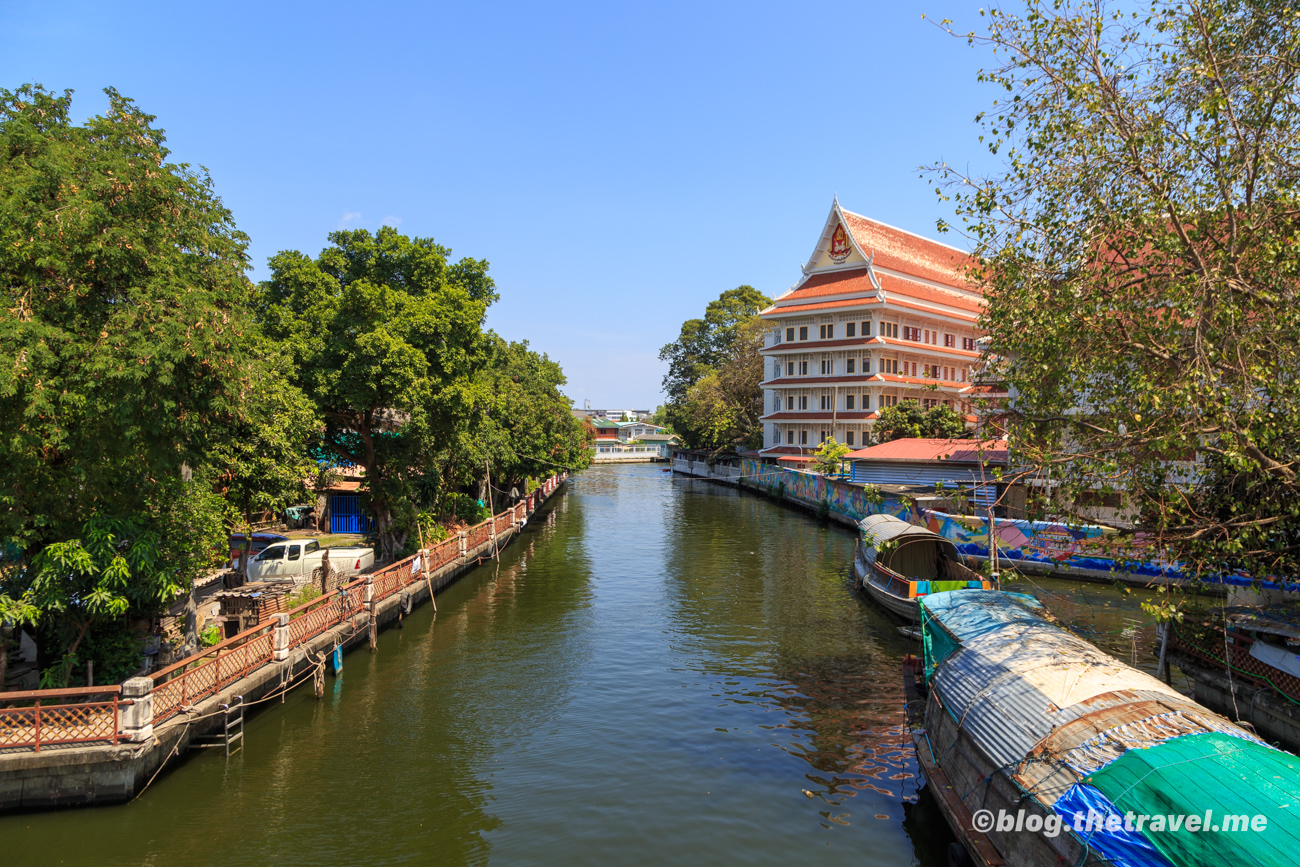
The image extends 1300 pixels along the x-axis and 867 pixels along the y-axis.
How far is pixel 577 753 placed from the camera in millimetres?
13641

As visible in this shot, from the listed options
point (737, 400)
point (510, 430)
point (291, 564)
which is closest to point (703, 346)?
point (737, 400)

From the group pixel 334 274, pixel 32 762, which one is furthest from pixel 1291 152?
pixel 334 274

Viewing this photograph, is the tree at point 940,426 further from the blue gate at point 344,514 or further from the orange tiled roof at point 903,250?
the blue gate at point 344,514

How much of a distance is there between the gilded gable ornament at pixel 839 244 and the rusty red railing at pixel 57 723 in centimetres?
5613

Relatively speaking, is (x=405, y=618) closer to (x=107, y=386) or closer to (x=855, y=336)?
(x=107, y=386)

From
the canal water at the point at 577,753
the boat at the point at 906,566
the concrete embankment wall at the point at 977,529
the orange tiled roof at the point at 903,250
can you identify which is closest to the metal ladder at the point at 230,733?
the canal water at the point at 577,753

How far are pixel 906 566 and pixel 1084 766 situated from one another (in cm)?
1682

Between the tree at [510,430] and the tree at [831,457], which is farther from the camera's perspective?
the tree at [831,457]

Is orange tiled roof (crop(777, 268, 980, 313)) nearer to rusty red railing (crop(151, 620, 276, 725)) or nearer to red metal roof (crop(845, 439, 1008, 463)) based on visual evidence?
red metal roof (crop(845, 439, 1008, 463))

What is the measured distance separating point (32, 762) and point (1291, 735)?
20.0 m

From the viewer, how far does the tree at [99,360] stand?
10906 millimetres

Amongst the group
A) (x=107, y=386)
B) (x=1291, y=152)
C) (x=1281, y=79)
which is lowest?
(x=107, y=386)

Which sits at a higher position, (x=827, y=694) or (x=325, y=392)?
(x=325, y=392)

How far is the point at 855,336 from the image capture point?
56.3m
